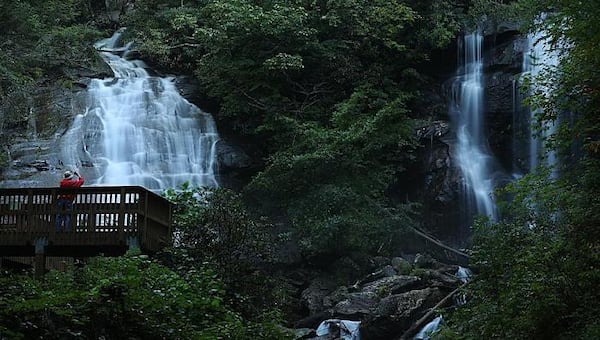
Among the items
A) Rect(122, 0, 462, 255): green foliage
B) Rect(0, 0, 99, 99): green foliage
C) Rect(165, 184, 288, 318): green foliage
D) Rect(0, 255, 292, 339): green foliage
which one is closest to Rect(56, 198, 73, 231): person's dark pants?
Rect(165, 184, 288, 318): green foliage

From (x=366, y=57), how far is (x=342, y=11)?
2.03 meters

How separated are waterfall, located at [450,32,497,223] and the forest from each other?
2.57 feet

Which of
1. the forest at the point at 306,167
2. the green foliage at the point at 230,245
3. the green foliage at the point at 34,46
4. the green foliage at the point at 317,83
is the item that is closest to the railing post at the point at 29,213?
the forest at the point at 306,167

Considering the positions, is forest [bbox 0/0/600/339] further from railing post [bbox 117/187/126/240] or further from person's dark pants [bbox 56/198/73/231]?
person's dark pants [bbox 56/198/73/231]

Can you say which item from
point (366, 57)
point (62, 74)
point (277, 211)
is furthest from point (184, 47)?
point (277, 211)

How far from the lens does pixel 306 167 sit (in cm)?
2514

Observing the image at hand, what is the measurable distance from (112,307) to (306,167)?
55.6 ft

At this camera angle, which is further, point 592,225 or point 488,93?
point 488,93

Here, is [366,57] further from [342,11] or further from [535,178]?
[535,178]

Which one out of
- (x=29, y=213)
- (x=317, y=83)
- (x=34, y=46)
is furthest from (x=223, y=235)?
(x=34, y=46)

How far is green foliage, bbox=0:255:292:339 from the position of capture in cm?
779

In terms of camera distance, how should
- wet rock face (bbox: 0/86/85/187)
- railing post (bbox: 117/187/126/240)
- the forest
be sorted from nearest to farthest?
the forest → railing post (bbox: 117/187/126/240) → wet rock face (bbox: 0/86/85/187)

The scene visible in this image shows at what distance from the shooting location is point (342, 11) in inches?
1161

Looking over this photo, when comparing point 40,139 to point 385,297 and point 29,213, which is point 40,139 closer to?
point 29,213
